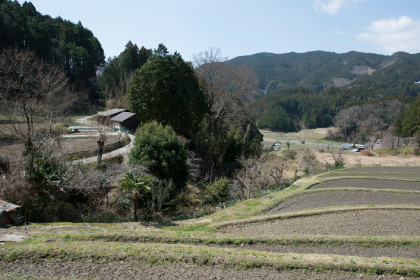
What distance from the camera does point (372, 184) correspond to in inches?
838

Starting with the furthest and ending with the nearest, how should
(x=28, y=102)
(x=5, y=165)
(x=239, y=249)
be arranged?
(x=28, y=102)
(x=5, y=165)
(x=239, y=249)

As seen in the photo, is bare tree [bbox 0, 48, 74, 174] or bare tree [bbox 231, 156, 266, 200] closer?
bare tree [bbox 0, 48, 74, 174]

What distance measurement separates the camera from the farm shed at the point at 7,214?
1059 cm

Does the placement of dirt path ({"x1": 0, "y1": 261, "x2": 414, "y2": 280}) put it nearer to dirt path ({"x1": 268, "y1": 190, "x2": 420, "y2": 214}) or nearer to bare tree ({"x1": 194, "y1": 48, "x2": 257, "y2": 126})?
dirt path ({"x1": 268, "y1": 190, "x2": 420, "y2": 214})

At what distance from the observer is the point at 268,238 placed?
1011cm

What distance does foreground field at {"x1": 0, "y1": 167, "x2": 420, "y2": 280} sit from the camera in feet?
24.6

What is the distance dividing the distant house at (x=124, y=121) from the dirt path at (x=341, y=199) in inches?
898

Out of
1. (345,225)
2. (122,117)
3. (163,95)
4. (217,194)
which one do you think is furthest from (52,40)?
(345,225)

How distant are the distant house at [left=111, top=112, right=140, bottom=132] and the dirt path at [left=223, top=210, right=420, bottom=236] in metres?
24.0

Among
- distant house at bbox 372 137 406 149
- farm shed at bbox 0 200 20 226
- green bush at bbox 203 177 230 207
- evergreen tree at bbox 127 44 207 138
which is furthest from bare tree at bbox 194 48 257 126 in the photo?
distant house at bbox 372 137 406 149

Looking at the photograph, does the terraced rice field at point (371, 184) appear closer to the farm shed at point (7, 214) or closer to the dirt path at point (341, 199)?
the dirt path at point (341, 199)

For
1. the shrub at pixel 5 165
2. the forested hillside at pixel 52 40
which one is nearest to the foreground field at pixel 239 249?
the shrub at pixel 5 165

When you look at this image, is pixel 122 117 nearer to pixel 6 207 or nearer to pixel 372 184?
pixel 6 207

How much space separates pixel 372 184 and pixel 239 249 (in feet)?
56.6
